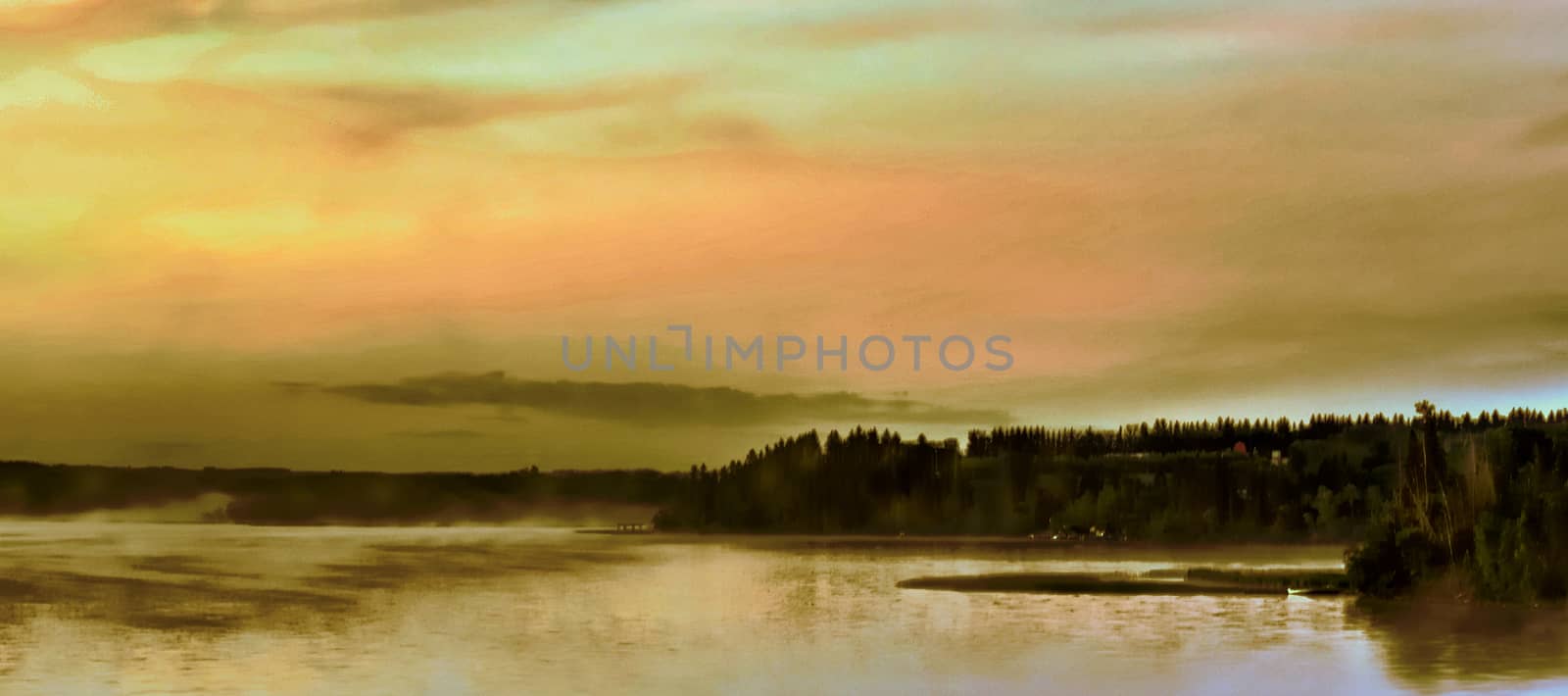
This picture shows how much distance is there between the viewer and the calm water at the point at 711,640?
43969 millimetres

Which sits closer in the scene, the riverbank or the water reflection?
the water reflection

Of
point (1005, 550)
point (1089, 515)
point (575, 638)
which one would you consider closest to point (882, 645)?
point (575, 638)

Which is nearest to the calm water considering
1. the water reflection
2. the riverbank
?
the water reflection

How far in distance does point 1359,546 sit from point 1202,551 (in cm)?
7911

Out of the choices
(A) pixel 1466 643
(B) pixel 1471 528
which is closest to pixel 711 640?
(A) pixel 1466 643

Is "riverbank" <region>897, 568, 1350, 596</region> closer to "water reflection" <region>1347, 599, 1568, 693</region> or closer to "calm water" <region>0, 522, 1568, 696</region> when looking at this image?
"calm water" <region>0, 522, 1568, 696</region>

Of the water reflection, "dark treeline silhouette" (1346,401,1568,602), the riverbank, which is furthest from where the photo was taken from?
the riverbank

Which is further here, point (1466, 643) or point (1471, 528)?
point (1471, 528)

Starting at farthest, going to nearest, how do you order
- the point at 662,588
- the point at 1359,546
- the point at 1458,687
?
the point at 662,588 < the point at 1359,546 < the point at 1458,687

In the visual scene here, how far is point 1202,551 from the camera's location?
501 feet

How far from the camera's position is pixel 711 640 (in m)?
57.4

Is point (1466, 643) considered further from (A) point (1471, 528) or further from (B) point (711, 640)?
(B) point (711, 640)

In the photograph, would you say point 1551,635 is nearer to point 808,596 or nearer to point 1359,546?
point 1359,546

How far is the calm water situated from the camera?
44.0 meters
